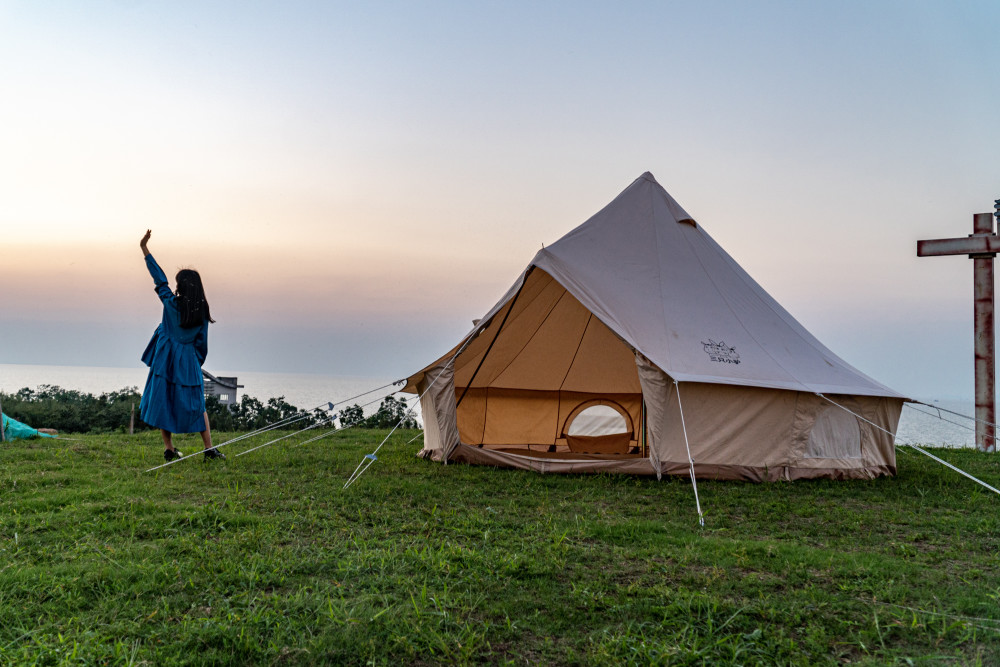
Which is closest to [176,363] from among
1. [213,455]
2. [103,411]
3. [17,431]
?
[213,455]

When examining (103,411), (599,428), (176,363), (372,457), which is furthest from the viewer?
(103,411)

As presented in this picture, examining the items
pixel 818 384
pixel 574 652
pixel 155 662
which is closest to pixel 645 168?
pixel 818 384

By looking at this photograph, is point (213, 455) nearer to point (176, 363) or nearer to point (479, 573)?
point (176, 363)

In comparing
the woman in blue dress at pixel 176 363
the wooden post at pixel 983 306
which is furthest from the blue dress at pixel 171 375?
the wooden post at pixel 983 306

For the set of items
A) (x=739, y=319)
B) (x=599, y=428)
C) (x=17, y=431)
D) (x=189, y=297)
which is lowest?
(x=599, y=428)

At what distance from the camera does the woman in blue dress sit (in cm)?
642

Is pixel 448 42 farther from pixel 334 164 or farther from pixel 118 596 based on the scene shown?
pixel 118 596

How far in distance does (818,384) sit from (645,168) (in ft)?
9.86

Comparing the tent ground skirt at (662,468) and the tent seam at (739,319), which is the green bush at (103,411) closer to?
the tent ground skirt at (662,468)

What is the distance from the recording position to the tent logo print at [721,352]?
21.0 feet

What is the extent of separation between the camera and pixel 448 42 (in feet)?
30.3

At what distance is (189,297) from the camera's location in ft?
21.4

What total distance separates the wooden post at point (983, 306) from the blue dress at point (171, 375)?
8.63m

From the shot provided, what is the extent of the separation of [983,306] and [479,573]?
8.33 metres
